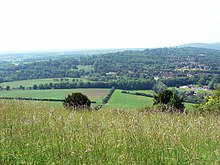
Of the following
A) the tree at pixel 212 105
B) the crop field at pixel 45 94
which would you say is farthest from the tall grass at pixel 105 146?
the crop field at pixel 45 94

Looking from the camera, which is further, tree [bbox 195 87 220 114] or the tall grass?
tree [bbox 195 87 220 114]

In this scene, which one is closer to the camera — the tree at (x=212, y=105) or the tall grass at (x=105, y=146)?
the tall grass at (x=105, y=146)

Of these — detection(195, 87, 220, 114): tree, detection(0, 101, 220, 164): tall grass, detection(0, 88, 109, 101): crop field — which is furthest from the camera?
detection(0, 88, 109, 101): crop field

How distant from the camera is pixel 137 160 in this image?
13.0ft

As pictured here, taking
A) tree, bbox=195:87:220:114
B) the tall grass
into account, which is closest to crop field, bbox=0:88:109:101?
tree, bbox=195:87:220:114

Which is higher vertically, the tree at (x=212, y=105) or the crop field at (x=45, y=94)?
the tree at (x=212, y=105)

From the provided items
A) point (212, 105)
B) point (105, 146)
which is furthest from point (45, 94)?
point (105, 146)

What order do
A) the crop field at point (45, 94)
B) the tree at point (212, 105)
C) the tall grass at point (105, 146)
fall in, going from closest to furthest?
the tall grass at point (105, 146), the tree at point (212, 105), the crop field at point (45, 94)

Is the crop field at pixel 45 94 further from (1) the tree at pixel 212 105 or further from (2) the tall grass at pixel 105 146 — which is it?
(2) the tall grass at pixel 105 146

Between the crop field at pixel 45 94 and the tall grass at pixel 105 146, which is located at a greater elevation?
the tall grass at pixel 105 146

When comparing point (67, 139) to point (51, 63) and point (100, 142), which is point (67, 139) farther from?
point (51, 63)

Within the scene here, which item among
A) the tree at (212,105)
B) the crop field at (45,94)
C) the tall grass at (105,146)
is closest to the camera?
the tall grass at (105,146)

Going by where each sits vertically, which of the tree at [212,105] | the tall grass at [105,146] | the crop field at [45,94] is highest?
the tall grass at [105,146]

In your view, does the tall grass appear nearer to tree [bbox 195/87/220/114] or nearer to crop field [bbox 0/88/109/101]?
tree [bbox 195/87/220/114]
